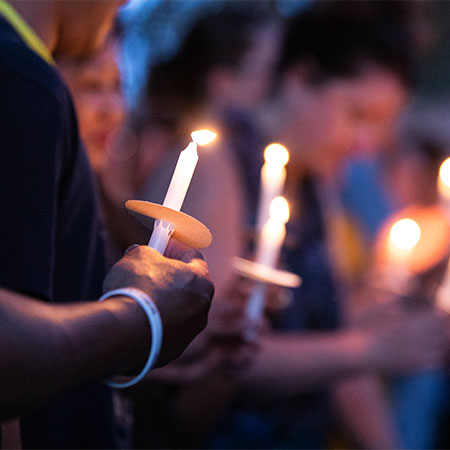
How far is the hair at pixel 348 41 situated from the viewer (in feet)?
6.09

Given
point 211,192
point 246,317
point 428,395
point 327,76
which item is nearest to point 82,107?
point 211,192

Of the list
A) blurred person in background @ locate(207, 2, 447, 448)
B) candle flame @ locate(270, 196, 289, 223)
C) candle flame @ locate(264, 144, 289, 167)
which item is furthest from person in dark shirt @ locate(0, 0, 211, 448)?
blurred person in background @ locate(207, 2, 447, 448)

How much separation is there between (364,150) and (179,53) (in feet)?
2.33

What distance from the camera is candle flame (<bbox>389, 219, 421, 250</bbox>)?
177 centimetres

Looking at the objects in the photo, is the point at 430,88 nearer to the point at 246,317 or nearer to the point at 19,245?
the point at 246,317

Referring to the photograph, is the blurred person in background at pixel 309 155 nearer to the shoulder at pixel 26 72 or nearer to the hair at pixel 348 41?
the hair at pixel 348 41

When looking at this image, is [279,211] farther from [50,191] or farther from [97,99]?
[50,191]

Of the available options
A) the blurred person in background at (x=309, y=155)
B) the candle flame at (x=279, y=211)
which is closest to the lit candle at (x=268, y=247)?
the candle flame at (x=279, y=211)

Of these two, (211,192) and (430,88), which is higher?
(430,88)

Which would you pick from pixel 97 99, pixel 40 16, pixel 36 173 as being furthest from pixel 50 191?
pixel 97 99

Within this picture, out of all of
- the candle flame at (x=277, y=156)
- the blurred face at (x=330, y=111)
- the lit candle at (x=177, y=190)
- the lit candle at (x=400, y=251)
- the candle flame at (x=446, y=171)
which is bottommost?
the lit candle at (x=177, y=190)

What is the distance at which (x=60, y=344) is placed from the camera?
455 millimetres

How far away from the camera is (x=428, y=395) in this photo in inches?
96.7

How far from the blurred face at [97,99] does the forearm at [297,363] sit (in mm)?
655
